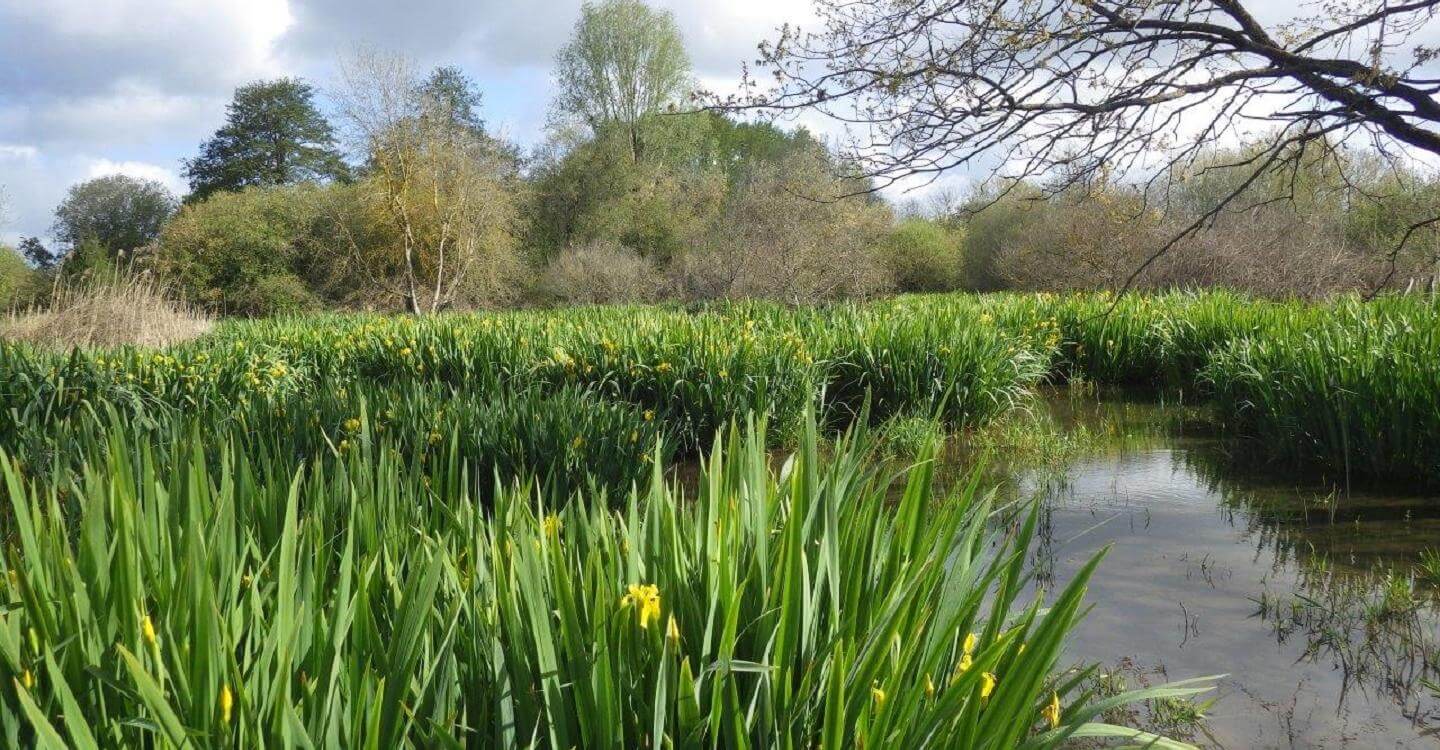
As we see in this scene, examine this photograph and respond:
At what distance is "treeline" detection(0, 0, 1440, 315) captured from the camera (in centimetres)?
1566

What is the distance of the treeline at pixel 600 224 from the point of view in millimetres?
15656

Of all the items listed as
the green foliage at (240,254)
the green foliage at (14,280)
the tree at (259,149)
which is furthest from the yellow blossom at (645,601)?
the tree at (259,149)

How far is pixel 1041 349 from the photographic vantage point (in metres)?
9.98

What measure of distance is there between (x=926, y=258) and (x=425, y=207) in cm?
1456

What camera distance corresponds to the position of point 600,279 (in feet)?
83.4

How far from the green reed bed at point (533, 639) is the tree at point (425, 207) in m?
22.7

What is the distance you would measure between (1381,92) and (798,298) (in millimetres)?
14295

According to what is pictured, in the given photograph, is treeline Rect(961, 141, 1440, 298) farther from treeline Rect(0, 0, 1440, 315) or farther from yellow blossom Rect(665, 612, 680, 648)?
yellow blossom Rect(665, 612, 680, 648)

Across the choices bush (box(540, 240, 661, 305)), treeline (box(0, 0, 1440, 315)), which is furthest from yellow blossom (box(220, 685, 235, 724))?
bush (box(540, 240, 661, 305))

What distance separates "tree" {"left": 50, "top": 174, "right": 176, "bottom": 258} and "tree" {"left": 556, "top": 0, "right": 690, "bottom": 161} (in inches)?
598

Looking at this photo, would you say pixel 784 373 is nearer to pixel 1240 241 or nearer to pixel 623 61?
pixel 1240 241

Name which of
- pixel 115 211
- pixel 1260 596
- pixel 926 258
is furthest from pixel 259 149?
pixel 1260 596

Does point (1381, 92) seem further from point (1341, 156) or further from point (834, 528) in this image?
point (834, 528)

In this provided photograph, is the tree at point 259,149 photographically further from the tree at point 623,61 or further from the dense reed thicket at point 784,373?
the dense reed thicket at point 784,373
